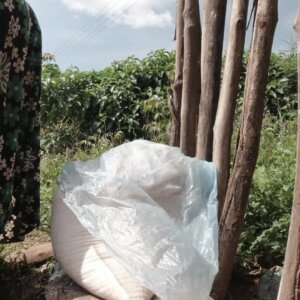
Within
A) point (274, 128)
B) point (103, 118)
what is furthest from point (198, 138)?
point (103, 118)

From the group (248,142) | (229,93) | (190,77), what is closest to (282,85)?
(190,77)

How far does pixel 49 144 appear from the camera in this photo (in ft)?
18.2

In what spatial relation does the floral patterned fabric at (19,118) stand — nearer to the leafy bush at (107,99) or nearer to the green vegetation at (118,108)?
the green vegetation at (118,108)

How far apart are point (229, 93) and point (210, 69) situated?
0.23m

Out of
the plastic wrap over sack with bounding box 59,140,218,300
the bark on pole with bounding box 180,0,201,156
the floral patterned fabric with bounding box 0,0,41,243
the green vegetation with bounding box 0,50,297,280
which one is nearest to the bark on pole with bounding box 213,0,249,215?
the plastic wrap over sack with bounding box 59,140,218,300

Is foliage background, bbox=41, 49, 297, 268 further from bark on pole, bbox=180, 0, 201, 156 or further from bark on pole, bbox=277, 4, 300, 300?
bark on pole, bbox=277, 4, 300, 300

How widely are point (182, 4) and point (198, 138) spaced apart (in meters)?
0.87

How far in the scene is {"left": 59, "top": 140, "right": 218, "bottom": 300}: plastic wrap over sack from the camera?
1.65 metres

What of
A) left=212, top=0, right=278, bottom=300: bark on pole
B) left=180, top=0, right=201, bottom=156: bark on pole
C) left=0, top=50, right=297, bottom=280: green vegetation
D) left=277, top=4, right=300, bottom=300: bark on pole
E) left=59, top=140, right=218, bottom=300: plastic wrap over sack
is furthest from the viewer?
left=0, top=50, right=297, bottom=280: green vegetation

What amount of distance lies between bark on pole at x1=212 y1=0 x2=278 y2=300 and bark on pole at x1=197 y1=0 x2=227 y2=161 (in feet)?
1.13

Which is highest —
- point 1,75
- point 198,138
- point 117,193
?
point 1,75

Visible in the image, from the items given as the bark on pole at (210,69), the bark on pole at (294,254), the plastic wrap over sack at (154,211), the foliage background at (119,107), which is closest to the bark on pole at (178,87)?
the bark on pole at (210,69)

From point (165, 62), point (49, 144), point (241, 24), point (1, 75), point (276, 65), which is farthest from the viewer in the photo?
point (165, 62)

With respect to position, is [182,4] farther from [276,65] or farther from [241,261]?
[276,65]
